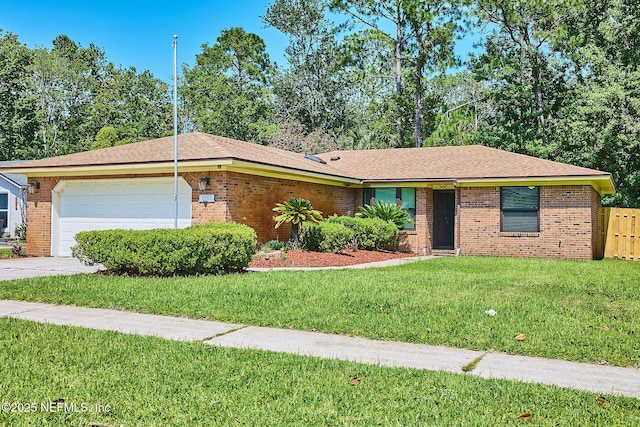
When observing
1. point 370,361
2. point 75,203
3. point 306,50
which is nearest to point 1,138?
point 306,50

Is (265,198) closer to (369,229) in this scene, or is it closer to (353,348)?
(369,229)

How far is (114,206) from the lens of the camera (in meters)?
15.8

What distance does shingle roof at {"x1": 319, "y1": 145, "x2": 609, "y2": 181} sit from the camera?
1755cm

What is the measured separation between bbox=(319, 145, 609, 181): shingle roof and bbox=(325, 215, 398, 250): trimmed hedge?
206cm

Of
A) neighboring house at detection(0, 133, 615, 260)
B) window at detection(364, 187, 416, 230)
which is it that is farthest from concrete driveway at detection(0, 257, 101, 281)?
window at detection(364, 187, 416, 230)

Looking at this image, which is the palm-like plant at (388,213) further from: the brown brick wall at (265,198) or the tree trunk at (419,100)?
the tree trunk at (419,100)

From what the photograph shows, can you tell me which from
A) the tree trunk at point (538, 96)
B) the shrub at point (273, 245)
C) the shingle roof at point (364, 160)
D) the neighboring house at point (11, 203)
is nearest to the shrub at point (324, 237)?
the shrub at point (273, 245)

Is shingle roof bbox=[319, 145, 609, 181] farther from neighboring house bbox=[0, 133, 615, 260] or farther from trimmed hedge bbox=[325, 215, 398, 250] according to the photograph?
trimmed hedge bbox=[325, 215, 398, 250]

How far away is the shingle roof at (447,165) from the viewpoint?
57.6ft

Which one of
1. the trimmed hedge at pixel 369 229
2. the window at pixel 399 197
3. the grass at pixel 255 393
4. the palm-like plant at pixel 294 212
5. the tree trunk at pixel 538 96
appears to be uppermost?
the tree trunk at pixel 538 96

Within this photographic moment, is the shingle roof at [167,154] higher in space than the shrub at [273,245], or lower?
higher

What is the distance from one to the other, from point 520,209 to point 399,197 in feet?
13.2

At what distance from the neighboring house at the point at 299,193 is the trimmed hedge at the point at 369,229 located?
1387mm

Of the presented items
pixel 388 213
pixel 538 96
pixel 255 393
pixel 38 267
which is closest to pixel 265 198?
pixel 388 213
